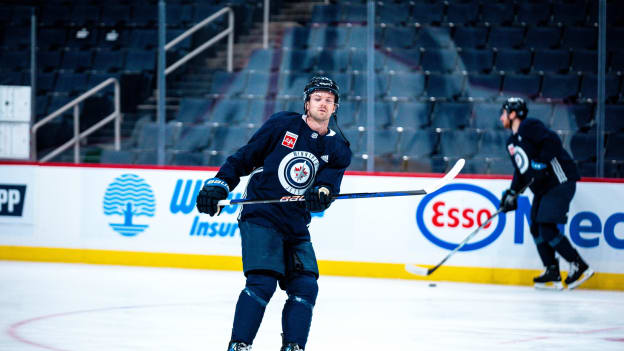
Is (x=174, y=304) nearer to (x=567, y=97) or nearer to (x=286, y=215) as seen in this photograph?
(x=286, y=215)

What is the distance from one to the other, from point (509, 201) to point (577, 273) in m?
0.72

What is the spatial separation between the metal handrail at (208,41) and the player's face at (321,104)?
6.77m

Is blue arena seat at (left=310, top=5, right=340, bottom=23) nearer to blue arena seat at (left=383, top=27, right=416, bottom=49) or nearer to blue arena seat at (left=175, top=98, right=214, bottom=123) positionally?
blue arena seat at (left=383, top=27, right=416, bottom=49)

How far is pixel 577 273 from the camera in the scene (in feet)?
23.6

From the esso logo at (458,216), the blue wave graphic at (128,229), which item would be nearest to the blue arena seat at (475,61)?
the esso logo at (458,216)

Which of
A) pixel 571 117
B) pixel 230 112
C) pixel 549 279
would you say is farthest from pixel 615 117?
pixel 230 112

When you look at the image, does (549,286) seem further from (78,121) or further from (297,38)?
(78,121)

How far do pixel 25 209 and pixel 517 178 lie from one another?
4.10 meters

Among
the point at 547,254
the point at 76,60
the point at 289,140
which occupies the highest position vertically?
the point at 76,60

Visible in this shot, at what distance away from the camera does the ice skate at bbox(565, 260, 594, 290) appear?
7.15 meters

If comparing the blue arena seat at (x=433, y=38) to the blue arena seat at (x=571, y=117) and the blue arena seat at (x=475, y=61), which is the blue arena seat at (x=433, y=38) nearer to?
the blue arena seat at (x=475, y=61)

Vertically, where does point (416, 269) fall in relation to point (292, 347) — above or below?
below

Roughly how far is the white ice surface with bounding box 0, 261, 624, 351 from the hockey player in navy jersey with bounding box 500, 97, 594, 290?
0.64 feet

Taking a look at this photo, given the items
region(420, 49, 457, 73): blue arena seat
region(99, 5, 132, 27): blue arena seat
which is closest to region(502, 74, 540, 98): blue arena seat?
region(420, 49, 457, 73): blue arena seat
